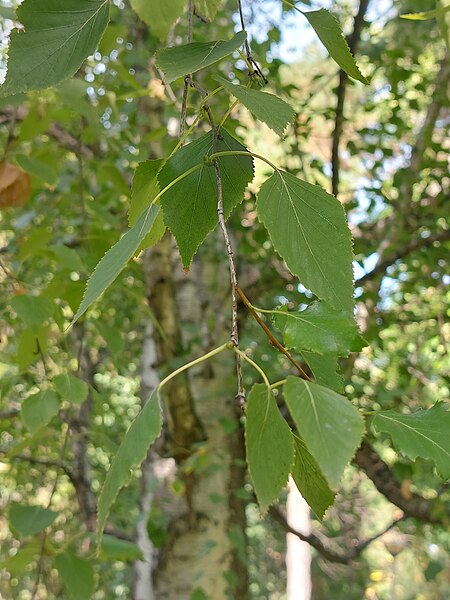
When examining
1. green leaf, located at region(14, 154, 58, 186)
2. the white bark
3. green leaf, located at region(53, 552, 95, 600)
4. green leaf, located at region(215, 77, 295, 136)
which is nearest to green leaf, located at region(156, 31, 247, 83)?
green leaf, located at region(215, 77, 295, 136)

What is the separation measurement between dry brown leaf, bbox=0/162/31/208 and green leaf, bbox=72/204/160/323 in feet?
2.14

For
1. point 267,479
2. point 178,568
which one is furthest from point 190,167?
point 178,568

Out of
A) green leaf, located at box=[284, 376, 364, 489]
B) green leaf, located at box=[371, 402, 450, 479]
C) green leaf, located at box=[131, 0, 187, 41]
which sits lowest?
green leaf, located at box=[284, 376, 364, 489]

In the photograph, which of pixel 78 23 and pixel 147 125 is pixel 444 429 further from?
pixel 147 125

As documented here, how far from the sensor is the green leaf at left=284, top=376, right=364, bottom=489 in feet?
0.94

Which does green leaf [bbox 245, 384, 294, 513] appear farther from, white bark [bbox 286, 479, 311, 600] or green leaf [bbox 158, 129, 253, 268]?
white bark [bbox 286, 479, 311, 600]

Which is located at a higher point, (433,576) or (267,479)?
(433,576)

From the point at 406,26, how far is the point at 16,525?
6.43 ft

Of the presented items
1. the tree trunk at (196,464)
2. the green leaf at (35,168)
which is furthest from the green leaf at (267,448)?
the tree trunk at (196,464)

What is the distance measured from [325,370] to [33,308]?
52cm

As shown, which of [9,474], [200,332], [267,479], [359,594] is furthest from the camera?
[359,594]

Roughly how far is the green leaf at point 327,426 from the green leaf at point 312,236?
3.0 inches

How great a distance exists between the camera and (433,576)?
164 centimetres

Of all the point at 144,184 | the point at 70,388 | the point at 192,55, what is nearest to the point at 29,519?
the point at 70,388
